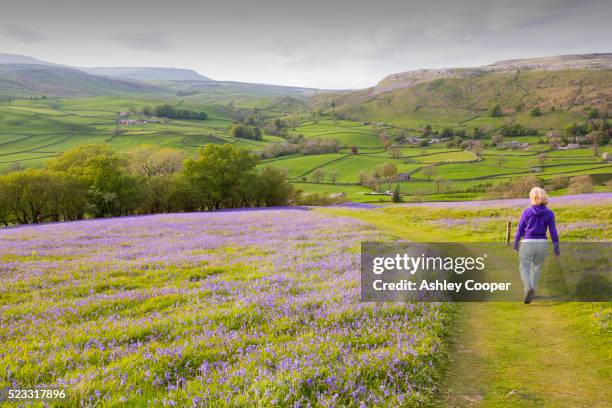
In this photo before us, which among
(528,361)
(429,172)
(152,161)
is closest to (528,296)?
(528,361)

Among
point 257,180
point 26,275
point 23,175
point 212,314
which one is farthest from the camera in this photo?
point 257,180

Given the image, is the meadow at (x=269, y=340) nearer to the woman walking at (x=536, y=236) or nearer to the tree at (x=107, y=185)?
the woman walking at (x=536, y=236)

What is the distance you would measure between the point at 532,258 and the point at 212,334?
8.86m

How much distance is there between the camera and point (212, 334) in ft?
23.6

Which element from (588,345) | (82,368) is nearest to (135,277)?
(82,368)

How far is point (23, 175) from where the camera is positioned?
41469 millimetres

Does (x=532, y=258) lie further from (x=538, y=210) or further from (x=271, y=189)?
(x=271, y=189)

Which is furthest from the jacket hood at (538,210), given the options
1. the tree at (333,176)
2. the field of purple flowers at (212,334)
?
the tree at (333,176)

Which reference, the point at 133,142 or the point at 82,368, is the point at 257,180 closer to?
the point at 82,368

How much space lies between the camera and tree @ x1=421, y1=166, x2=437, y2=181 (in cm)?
11997

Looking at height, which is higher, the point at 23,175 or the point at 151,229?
the point at 23,175

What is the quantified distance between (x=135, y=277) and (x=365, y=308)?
26.2 feet

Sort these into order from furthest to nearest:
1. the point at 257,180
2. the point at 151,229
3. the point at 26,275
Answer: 1. the point at 257,180
2. the point at 151,229
3. the point at 26,275

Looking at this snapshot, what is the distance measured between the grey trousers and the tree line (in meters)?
48.2
